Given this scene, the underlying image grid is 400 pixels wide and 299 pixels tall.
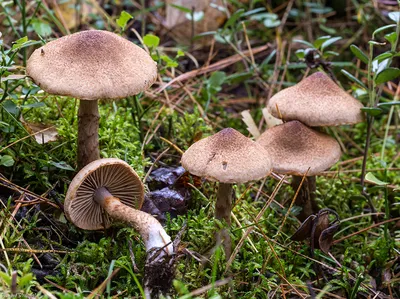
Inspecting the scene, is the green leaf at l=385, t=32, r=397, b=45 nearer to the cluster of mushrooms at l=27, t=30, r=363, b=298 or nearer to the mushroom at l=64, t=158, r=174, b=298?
the cluster of mushrooms at l=27, t=30, r=363, b=298

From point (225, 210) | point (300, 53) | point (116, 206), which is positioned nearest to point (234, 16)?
point (300, 53)

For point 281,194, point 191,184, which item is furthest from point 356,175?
point 191,184

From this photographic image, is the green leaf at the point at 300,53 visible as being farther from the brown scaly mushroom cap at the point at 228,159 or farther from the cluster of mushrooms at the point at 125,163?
the brown scaly mushroom cap at the point at 228,159

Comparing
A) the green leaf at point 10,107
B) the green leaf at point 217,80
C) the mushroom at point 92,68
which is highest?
the mushroom at point 92,68

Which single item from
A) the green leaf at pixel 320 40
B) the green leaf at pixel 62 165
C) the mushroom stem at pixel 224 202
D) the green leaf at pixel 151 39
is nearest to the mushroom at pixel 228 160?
the mushroom stem at pixel 224 202

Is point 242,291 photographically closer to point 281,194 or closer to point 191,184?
point 191,184

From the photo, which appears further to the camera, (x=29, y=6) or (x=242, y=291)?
(x=29, y=6)

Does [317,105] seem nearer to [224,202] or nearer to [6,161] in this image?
[224,202]

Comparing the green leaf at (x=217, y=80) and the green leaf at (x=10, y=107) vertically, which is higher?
the green leaf at (x=10, y=107)
